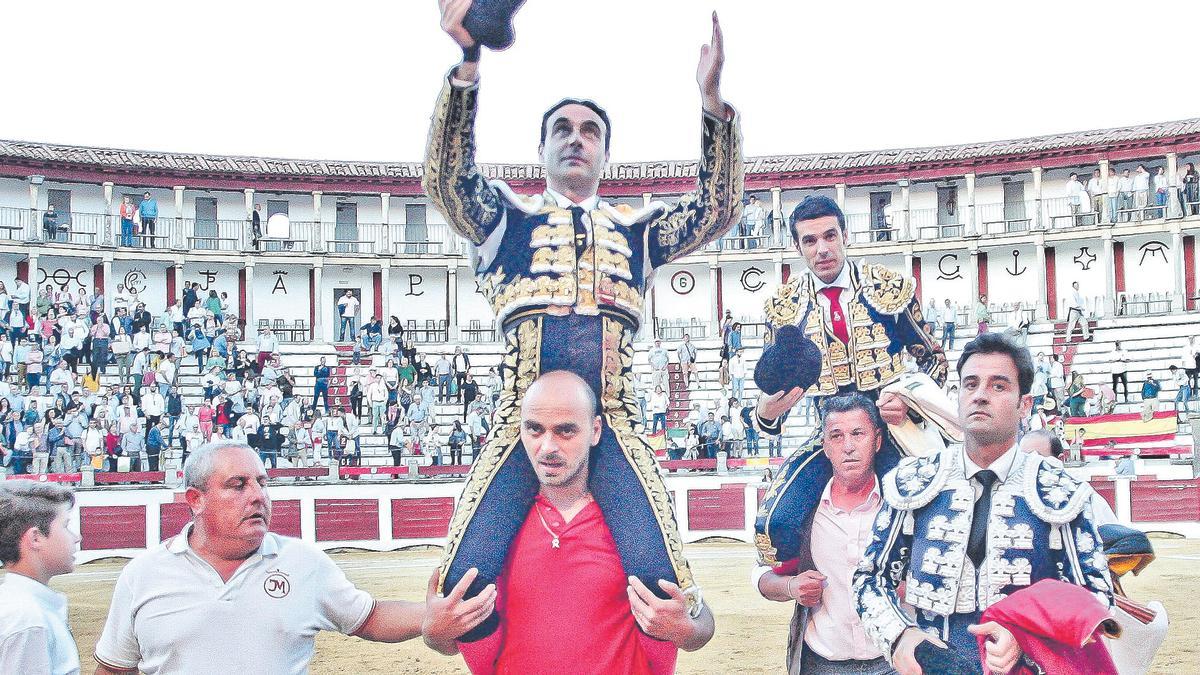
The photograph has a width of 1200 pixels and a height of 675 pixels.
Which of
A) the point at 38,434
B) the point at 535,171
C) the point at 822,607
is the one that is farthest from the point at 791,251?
the point at 822,607

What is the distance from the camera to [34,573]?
3.35 m

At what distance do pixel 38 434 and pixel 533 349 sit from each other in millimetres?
14990

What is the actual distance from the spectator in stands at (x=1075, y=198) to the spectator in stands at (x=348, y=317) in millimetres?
16826

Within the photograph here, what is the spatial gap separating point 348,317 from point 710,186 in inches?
870

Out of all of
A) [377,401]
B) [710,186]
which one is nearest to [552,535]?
[710,186]

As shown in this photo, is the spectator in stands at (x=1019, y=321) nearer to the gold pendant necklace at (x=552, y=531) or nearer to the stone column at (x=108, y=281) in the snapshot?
the stone column at (x=108, y=281)

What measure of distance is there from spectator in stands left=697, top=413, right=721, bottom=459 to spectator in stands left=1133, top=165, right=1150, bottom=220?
1410 cm

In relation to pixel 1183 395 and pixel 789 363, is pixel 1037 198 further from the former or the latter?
pixel 789 363

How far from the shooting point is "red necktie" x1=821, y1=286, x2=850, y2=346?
14.9ft

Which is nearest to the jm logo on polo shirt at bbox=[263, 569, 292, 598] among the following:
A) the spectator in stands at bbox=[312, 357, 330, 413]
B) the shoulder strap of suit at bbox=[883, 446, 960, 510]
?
the shoulder strap of suit at bbox=[883, 446, 960, 510]

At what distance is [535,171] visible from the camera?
26.3 metres

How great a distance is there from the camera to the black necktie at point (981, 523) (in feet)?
10.6

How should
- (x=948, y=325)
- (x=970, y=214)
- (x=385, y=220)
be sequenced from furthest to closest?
(x=385, y=220), (x=970, y=214), (x=948, y=325)

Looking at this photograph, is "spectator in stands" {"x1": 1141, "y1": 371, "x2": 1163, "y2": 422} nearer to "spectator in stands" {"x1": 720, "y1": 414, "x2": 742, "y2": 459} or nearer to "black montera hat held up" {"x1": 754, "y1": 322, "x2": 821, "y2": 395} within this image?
"spectator in stands" {"x1": 720, "y1": 414, "x2": 742, "y2": 459}
